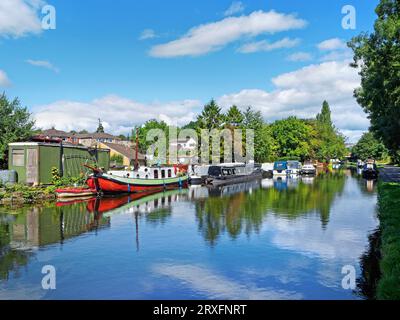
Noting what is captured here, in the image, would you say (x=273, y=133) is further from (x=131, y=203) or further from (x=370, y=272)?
(x=370, y=272)

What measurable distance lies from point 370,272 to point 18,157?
3909 centimetres

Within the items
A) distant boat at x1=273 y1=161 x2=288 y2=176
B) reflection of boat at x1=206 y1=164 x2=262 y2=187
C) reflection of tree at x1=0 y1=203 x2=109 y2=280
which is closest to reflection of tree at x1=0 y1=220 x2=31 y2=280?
reflection of tree at x1=0 y1=203 x2=109 y2=280

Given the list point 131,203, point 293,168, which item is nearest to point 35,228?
point 131,203

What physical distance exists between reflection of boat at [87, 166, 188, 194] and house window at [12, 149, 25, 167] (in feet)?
24.8

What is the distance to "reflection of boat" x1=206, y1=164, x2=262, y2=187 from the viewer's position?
65431 mm

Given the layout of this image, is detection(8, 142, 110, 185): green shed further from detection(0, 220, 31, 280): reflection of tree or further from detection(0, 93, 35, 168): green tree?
detection(0, 220, 31, 280): reflection of tree

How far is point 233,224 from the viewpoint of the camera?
27203mm

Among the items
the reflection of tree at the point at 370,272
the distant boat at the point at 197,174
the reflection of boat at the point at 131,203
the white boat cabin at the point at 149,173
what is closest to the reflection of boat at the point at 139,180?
the white boat cabin at the point at 149,173

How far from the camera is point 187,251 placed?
1981cm

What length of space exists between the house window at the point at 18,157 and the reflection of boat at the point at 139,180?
24.8ft

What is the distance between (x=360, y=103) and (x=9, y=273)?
38.7 m
